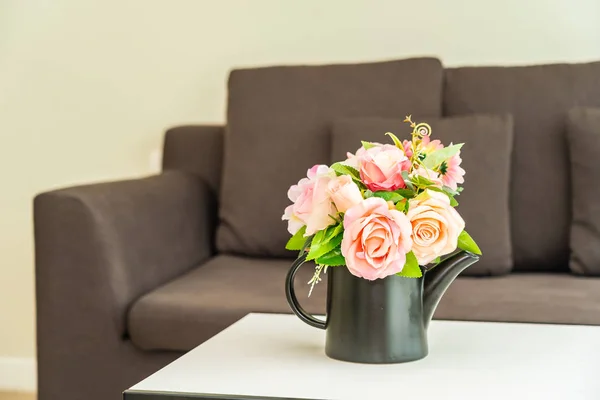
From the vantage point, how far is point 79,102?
2.86 metres

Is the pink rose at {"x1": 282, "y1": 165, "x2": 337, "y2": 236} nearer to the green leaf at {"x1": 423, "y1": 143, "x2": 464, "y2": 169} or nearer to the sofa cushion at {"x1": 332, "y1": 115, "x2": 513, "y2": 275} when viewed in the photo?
the green leaf at {"x1": 423, "y1": 143, "x2": 464, "y2": 169}

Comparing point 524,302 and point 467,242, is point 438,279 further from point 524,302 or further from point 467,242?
point 524,302

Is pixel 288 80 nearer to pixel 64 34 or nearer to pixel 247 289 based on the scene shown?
pixel 247 289

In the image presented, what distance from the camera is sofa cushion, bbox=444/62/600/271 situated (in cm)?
212

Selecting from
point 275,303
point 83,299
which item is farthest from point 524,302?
point 83,299

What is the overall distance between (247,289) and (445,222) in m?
0.86

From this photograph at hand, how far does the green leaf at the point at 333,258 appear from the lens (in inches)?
44.6

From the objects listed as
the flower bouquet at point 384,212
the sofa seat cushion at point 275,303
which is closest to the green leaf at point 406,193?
the flower bouquet at point 384,212

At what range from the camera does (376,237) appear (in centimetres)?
108

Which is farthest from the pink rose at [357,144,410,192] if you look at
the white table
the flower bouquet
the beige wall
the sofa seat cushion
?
the beige wall

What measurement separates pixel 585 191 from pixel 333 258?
3.63 ft

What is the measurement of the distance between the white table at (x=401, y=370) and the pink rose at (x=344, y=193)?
0.75 ft

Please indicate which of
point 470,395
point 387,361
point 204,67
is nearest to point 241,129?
point 204,67

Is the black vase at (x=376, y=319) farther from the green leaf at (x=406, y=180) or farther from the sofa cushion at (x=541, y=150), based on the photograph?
the sofa cushion at (x=541, y=150)
